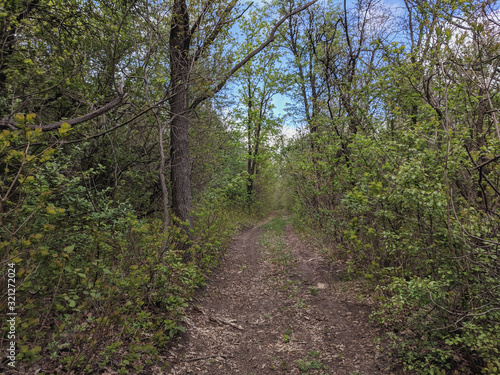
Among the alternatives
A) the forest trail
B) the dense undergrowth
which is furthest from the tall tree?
the dense undergrowth

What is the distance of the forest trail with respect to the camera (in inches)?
132

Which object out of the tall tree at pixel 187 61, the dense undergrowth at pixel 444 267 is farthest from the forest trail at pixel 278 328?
the tall tree at pixel 187 61

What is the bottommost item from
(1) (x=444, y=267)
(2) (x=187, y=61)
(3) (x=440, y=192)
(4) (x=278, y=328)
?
(4) (x=278, y=328)

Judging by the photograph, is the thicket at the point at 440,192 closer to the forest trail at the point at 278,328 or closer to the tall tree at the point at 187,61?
the forest trail at the point at 278,328

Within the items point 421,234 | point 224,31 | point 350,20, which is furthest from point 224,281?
point 350,20

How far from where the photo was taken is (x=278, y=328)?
432 cm

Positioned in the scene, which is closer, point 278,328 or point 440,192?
point 440,192

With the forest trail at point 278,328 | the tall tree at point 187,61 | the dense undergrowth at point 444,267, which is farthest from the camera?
the tall tree at point 187,61

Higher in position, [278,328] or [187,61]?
[187,61]

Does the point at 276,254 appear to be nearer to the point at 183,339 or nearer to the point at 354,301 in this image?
the point at 354,301

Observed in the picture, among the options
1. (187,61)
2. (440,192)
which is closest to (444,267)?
(440,192)

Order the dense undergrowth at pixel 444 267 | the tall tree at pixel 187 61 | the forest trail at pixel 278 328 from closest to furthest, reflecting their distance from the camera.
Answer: the dense undergrowth at pixel 444 267
the forest trail at pixel 278 328
the tall tree at pixel 187 61

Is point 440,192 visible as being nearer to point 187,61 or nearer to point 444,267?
point 444,267

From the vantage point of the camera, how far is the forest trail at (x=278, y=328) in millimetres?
3355
